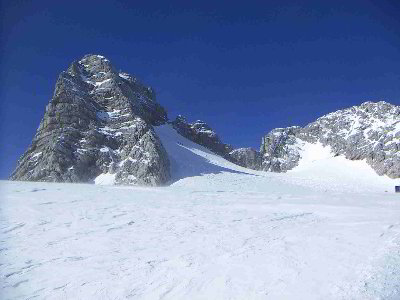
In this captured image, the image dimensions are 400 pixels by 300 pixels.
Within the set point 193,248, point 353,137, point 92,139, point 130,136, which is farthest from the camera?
point 353,137

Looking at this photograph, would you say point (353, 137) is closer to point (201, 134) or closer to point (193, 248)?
point (201, 134)

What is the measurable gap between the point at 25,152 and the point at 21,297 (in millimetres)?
50459

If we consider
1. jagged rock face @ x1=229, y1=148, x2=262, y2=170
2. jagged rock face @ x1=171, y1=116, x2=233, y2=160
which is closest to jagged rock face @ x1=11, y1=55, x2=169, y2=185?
jagged rock face @ x1=171, y1=116, x2=233, y2=160

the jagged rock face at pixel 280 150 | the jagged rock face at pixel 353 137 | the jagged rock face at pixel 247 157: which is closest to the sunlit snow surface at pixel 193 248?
the jagged rock face at pixel 353 137

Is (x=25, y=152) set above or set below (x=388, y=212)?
above

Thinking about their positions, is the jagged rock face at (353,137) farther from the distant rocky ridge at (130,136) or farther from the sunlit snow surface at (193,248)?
the sunlit snow surface at (193,248)

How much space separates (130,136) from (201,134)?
3031 cm

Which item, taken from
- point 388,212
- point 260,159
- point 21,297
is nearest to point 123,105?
point 260,159

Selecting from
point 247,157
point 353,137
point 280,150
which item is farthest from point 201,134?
point 353,137

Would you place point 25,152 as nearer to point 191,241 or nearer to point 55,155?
point 55,155

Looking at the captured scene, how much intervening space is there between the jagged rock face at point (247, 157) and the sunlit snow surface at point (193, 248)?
66207 mm

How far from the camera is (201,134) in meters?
82.6

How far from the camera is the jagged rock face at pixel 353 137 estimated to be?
2662 inches

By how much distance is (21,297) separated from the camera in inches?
320
